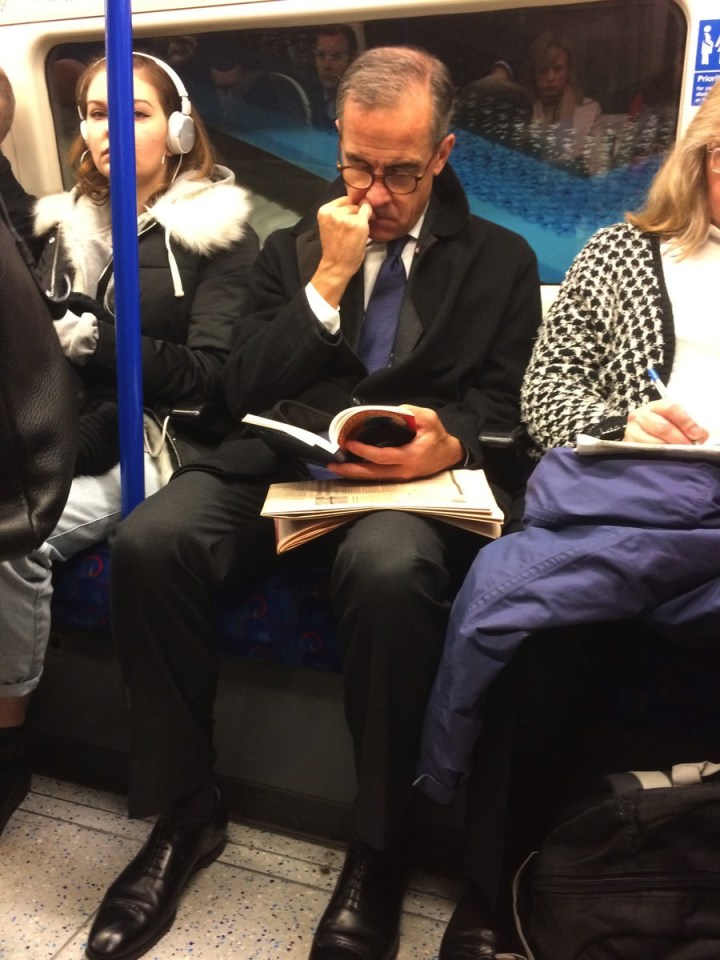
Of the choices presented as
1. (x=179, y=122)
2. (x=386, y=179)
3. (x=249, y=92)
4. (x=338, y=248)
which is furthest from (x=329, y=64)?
(x=338, y=248)

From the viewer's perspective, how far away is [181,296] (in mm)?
2047

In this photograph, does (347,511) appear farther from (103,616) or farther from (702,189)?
(702,189)

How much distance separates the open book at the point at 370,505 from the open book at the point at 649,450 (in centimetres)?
18

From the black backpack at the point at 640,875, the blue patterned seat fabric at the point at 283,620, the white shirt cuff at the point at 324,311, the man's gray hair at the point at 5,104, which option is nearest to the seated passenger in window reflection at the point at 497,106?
the white shirt cuff at the point at 324,311

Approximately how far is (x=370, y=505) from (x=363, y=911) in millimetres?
667

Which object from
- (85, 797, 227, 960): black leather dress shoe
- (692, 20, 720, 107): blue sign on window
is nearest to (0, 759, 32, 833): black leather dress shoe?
(85, 797, 227, 960): black leather dress shoe

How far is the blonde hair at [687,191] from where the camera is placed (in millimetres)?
1602

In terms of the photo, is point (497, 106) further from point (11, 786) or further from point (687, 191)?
point (11, 786)

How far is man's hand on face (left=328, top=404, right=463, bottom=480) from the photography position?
151 centimetres

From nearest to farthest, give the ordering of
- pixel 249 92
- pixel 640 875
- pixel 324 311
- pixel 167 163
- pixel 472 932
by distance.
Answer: pixel 640 875, pixel 472 932, pixel 324 311, pixel 167 163, pixel 249 92

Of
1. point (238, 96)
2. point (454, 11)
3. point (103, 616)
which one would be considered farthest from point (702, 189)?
point (103, 616)

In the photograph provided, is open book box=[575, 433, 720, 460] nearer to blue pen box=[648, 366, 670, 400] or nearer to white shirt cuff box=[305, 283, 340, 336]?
blue pen box=[648, 366, 670, 400]

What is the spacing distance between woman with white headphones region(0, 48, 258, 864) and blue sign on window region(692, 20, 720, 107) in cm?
106

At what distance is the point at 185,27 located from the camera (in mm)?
2271
